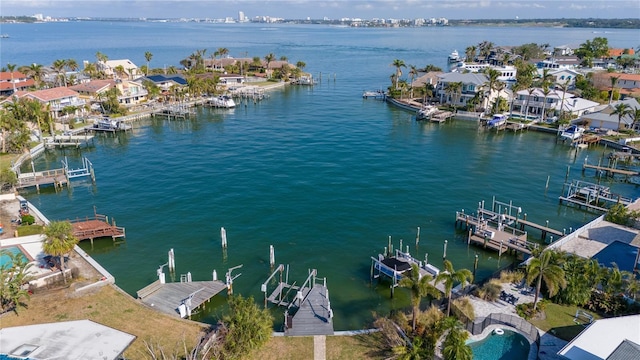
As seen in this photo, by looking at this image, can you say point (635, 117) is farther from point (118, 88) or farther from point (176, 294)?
point (118, 88)

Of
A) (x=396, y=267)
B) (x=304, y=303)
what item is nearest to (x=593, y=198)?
(x=396, y=267)

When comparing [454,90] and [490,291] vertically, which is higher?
[454,90]

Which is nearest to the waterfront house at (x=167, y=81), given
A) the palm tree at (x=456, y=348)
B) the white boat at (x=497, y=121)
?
the white boat at (x=497, y=121)

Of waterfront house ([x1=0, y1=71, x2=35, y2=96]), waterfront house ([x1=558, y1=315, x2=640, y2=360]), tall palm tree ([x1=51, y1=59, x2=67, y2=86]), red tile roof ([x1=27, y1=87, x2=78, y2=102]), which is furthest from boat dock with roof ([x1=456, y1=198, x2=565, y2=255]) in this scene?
tall palm tree ([x1=51, y1=59, x2=67, y2=86])

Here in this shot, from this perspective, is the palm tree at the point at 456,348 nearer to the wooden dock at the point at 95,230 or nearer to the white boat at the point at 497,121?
the wooden dock at the point at 95,230

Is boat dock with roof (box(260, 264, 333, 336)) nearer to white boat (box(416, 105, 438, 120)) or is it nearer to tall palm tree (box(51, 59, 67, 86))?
white boat (box(416, 105, 438, 120))

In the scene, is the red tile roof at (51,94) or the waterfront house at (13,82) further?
the waterfront house at (13,82)

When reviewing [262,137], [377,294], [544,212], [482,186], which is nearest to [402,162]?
[482,186]
